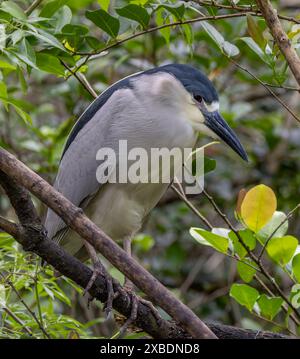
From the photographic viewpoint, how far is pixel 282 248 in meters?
1.70

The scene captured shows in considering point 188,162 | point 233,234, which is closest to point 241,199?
point 233,234

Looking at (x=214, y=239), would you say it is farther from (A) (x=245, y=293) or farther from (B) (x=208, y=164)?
(B) (x=208, y=164)

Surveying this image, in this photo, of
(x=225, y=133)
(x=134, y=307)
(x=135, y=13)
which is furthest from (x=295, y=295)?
(x=135, y=13)

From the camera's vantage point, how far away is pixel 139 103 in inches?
91.2

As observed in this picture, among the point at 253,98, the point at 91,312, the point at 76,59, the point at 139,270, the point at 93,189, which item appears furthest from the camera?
the point at 253,98

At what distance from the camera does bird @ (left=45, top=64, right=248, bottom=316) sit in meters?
2.21

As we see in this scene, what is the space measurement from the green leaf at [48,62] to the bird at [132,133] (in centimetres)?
48

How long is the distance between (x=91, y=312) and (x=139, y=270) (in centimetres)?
194

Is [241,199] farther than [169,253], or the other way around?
[169,253]

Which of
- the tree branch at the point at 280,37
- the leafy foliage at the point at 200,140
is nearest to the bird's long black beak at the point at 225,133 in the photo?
the leafy foliage at the point at 200,140

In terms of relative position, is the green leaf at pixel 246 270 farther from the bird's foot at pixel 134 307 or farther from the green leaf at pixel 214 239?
the bird's foot at pixel 134 307

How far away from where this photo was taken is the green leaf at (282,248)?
5.56 feet

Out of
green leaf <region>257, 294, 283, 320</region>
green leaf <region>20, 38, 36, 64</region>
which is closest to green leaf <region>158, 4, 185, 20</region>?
green leaf <region>20, 38, 36, 64</region>

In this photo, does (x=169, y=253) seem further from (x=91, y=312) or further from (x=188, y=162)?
(x=188, y=162)
